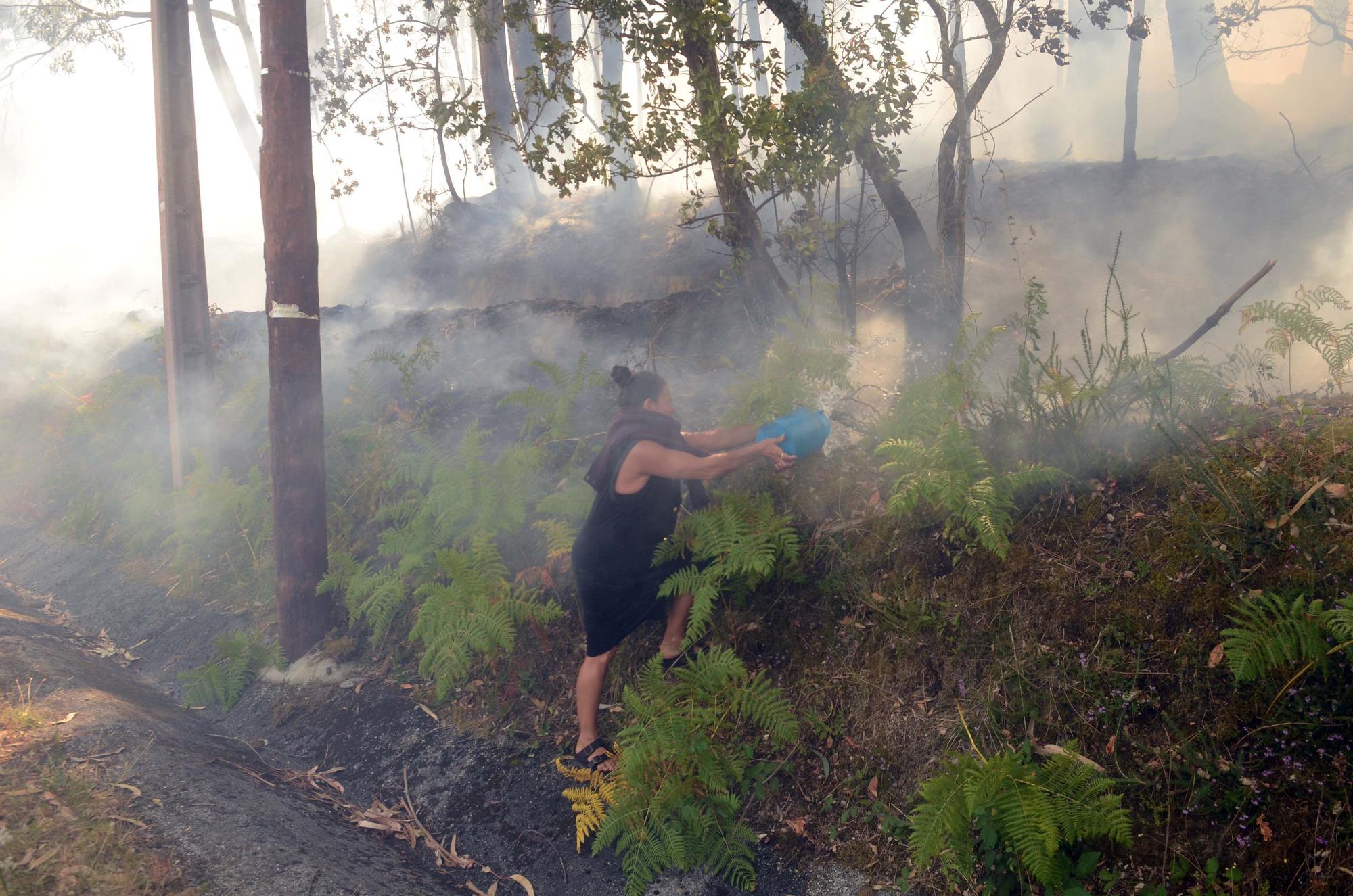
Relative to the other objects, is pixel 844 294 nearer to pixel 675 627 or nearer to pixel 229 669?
pixel 675 627

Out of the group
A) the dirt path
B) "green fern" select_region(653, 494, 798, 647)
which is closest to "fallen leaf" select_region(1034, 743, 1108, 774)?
"green fern" select_region(653, 494, 798, 647)

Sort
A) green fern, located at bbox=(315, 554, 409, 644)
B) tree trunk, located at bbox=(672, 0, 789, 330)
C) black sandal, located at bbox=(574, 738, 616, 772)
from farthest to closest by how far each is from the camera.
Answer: green fern, located at bbox=(315, 554, 409, 644)
tree trunk, located at bbox=(672, 0, 789, 330)
black sandal, located at bbox=(574, 738, 616, 772)

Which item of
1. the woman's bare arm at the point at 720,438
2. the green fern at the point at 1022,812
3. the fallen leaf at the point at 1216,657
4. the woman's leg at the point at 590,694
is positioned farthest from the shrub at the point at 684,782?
the fallen leaf at the point at 1216,657

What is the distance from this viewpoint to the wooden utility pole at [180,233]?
8.09m

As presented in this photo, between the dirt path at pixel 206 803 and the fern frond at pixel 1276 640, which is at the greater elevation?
the fern frond at pixel 1276 640

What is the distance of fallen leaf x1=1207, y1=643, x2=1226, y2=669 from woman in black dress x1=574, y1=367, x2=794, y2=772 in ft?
6.79

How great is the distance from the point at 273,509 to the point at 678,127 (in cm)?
458

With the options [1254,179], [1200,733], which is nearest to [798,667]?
[1200,733]

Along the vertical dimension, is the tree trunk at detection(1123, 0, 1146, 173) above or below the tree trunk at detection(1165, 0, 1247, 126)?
below

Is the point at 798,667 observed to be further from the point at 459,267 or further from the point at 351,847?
the point at 459,267

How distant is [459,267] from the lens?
15.9 meters

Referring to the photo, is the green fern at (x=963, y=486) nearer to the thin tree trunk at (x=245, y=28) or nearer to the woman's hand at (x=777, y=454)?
the woman's hand at (x=777, y=454)

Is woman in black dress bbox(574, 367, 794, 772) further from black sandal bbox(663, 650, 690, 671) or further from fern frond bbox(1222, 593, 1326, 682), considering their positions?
fern frond bbox(1222, 593, 1326, 682)

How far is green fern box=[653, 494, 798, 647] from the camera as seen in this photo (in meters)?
4.17
